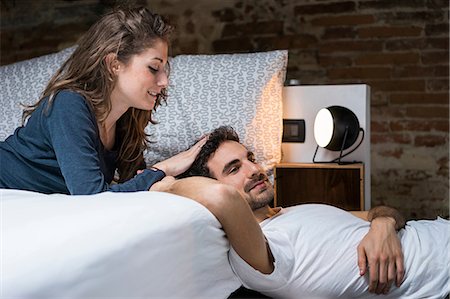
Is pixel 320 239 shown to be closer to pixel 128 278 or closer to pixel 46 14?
pixel 128 278

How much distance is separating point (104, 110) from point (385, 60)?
80.2 inches

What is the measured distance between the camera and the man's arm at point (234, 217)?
58.8 inches

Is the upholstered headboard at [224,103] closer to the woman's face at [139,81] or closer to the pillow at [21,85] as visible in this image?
the pillow at [21,85]

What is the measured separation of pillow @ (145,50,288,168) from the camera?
2883 millimetres

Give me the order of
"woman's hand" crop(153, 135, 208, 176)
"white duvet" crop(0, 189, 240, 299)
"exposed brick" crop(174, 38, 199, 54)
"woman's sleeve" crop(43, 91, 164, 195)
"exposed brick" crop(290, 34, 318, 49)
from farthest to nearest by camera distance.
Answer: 1. "exposed brick" crop(174, 38, 199, 54)
2. "exposed brick" crop(290, 34, 318, 49)
3. "woman's hand" crop(153, 135, 208, 176)
4. "woman's sleeve" crop(43, 91, 164, 195)
5. "white duvet" crop(0, 189, 240, 299)

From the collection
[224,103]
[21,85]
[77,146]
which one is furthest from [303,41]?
[77,146]

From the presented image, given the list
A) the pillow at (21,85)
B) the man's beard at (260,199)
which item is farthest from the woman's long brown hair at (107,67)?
the pillow at (21,85)

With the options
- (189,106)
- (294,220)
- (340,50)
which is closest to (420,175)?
(340,50)

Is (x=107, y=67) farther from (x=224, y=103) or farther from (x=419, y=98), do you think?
(x=419, y=98)

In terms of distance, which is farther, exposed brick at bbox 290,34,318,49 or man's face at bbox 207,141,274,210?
exposed brick at bbox 290,34,318,49

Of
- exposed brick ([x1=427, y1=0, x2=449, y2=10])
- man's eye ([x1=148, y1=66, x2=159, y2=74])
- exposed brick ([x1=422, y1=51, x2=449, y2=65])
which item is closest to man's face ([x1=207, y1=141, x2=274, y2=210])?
man's eye ([x1=148, y1=66, x2=159, y2=74])

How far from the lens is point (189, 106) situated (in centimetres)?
294

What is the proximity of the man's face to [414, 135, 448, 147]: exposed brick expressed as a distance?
1.66 meters

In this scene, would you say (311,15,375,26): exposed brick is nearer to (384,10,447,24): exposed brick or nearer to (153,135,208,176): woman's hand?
(384,10,447,24): exposed brick
